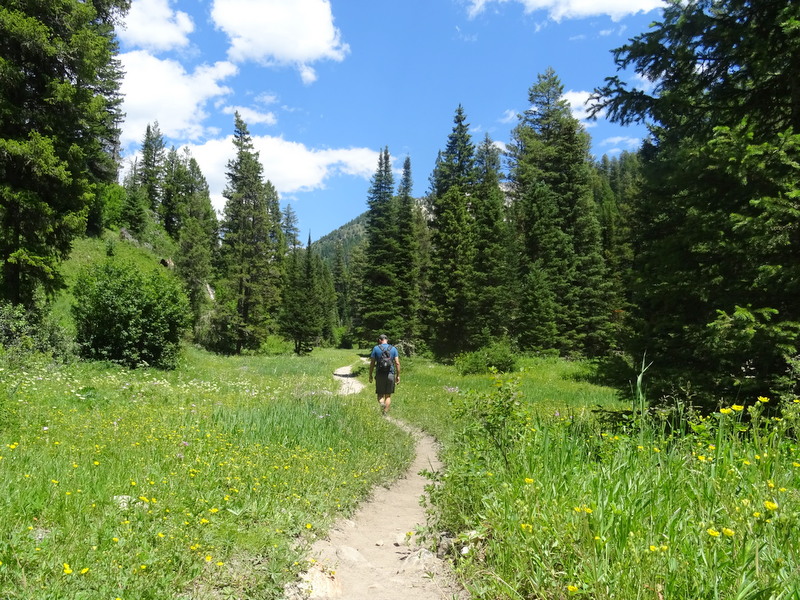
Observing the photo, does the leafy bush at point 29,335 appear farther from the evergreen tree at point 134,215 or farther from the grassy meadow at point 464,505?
the evergreen tree at point 134,215

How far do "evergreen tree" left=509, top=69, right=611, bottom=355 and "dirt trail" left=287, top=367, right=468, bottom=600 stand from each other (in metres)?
27.1

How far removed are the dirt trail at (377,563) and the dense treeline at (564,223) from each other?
12.8 feet

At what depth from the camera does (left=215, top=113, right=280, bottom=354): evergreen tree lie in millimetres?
38438

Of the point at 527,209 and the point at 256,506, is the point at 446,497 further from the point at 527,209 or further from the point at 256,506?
the point at 527,209

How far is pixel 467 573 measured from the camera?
12.0 feet

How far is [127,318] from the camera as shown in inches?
701

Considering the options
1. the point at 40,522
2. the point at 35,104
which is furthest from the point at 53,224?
the point at 40,522

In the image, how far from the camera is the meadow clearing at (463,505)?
2580mm

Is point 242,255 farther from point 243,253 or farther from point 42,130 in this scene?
point 42,130

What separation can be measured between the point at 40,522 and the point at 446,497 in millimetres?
3771

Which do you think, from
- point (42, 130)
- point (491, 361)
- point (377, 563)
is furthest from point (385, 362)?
point (42, 130)

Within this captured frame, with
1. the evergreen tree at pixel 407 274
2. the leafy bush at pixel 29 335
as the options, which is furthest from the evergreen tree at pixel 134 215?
the leafy bush at pixel 29 335

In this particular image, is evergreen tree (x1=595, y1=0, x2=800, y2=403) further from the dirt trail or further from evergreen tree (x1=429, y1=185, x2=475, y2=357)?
evergreen tree (x1=429, y1=185, x2=475, y2=357)

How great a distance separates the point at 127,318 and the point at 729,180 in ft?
63.9
